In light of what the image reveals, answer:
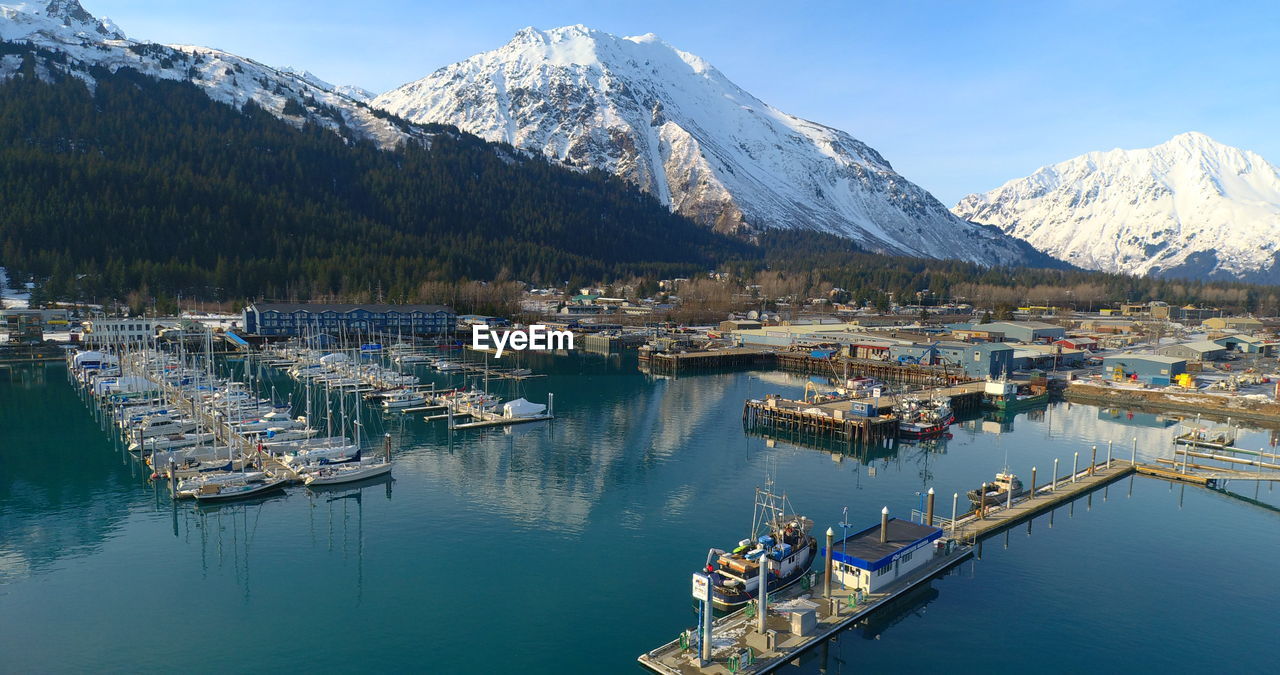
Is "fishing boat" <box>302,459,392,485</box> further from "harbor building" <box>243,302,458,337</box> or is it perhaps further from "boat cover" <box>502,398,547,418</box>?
"harbor building" <box>243,302,458,337</box>

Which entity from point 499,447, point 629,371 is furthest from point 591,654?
point 629,371

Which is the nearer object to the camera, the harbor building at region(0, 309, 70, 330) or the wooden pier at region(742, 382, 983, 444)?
the wooden pier at region(742, 382, 983, 444)

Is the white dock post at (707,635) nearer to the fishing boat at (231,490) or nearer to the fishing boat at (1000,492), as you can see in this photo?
the fishing boat at (1000,492)

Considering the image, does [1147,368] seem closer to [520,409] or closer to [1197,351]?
[1197,351]

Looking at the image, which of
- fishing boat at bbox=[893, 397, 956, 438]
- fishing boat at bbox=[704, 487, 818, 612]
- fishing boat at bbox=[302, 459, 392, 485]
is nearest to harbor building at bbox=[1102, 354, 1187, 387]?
fishing boat at bbox=[893, 397, 956, 438]

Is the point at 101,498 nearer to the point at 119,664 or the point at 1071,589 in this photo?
the point at 119,664
